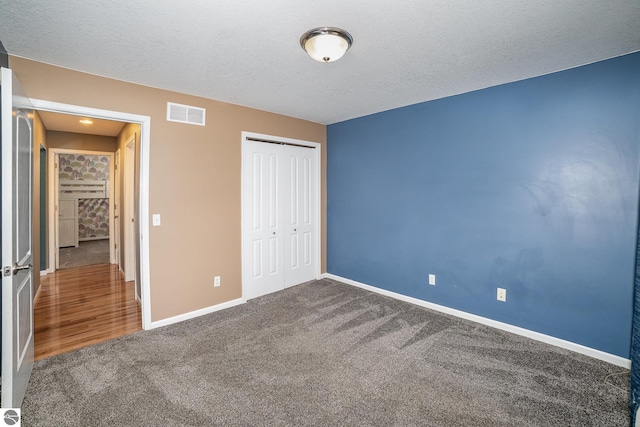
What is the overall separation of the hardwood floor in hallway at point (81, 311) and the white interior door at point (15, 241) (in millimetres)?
603

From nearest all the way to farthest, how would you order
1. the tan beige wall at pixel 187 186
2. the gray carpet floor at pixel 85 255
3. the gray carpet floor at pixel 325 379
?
the gray carpet floor at pixel 325 379 < the tan beige wall at pixel 187 186 < the gray carpet floor at pixel 85 255

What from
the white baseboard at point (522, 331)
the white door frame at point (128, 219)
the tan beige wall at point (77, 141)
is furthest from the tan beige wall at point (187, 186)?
the tan beige wall at point (77, 141)

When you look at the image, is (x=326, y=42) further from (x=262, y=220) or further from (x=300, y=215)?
(x=300, y=215)

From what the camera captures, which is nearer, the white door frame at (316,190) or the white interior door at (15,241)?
the white interior door at (15,241)

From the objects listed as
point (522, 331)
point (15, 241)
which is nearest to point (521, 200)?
point (522, 331)

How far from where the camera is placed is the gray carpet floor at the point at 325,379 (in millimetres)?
1847

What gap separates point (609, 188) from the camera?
2418 millimetres

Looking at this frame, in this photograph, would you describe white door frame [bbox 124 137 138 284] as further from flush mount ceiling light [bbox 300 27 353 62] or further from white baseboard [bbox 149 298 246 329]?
flush mount ceiling light [bbox 300 27 353 62]

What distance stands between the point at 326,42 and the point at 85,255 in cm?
732

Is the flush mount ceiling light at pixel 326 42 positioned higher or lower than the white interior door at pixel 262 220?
higher

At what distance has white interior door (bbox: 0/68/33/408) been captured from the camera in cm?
169

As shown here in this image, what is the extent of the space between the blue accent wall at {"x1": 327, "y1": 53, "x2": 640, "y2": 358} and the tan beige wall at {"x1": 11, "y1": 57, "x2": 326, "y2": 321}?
6.26ft

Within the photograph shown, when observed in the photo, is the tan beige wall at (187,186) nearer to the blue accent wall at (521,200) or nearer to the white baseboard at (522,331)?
the blue accent wall at (521,200)

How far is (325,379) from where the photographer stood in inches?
87.5
